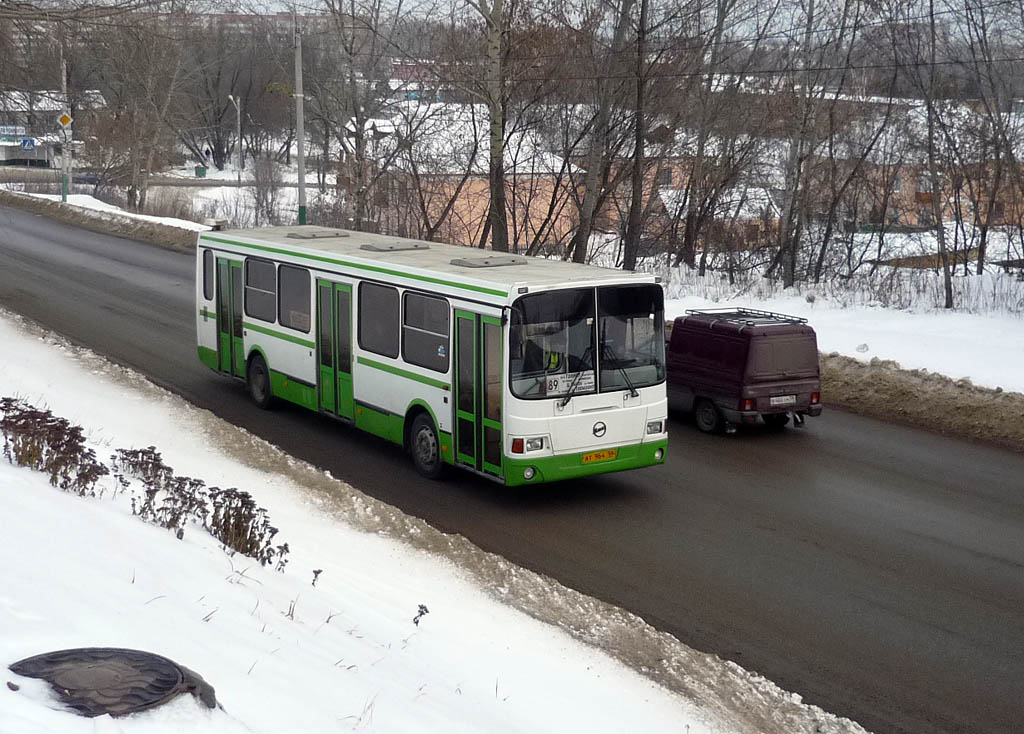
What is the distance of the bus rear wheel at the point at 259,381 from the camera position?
53.9 feet

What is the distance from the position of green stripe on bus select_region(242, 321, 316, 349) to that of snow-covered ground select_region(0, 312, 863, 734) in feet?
13.5

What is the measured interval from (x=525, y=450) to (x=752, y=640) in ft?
11.9

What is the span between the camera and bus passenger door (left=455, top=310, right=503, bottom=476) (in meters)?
11.9

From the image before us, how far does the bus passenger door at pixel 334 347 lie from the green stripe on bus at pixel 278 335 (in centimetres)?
27

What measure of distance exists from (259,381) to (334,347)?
8.18 ft

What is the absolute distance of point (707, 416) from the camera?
50.9 feet

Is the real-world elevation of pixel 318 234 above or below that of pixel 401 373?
above

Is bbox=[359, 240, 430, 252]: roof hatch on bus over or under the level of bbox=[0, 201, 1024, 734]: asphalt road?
over

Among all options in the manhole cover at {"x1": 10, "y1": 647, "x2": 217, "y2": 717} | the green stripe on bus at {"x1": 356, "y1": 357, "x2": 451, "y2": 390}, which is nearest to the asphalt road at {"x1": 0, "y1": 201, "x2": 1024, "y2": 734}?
the green stripe on bus at {"x1": 356, "y1": 357, "x2": 451, "y2": 390}

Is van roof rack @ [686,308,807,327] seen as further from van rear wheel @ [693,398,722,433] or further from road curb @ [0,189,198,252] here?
road curb @ [0,189,198,252]

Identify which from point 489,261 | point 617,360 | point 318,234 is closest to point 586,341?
point 617,360

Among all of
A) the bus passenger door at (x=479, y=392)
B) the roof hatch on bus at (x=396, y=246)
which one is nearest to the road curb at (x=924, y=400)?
the roof hatch on bus at (x=396, y=246)

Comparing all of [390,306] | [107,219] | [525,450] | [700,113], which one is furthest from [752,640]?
[107,219]

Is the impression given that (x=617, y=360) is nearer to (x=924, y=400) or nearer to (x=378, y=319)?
(x=378, y=319)
